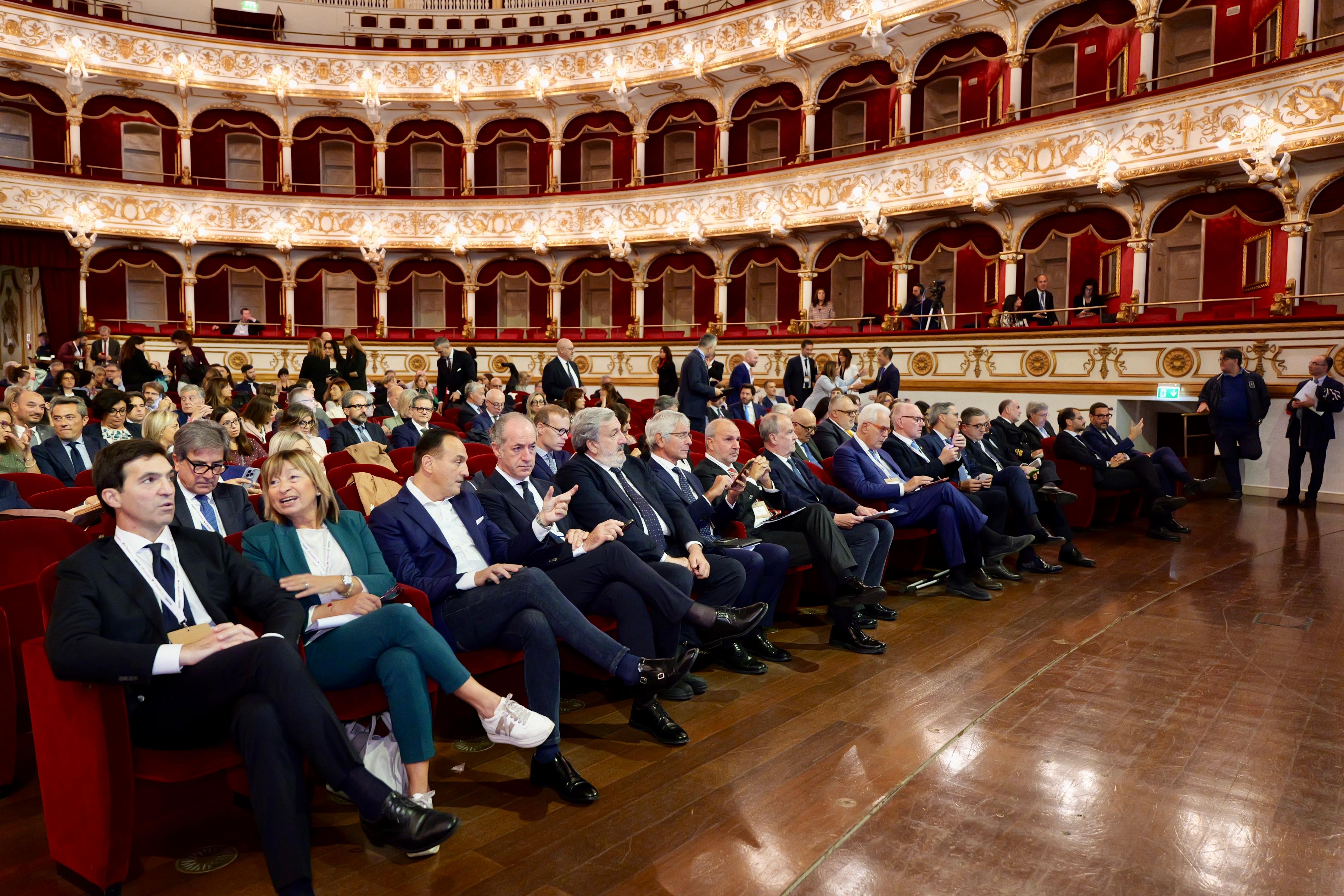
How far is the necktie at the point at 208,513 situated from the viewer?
2709mm

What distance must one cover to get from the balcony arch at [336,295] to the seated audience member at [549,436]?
13.6m

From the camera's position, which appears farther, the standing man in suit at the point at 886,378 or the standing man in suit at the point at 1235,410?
the standing man in suit at the point at 886,378

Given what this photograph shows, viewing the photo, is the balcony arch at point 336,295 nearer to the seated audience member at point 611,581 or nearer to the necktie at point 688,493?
the necktie at point 688,493

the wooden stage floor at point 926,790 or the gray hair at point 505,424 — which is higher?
the gray hair at point 505,424

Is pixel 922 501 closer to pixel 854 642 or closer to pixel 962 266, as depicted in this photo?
pixel 854 642

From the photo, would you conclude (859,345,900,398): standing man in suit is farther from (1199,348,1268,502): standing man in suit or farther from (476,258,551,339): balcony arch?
(476,258,551,339): balcony arch

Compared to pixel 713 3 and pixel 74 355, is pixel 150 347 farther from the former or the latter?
pixel 713 3

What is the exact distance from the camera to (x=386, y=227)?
15.6 metres

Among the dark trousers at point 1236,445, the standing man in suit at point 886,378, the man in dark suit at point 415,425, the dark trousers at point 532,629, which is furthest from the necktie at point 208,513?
the dark trousers at point 1236,445

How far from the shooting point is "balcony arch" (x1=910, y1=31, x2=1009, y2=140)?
11.9 m

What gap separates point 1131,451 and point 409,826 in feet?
19.7

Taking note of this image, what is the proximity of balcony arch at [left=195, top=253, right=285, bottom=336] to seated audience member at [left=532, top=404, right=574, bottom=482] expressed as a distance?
1339 cm

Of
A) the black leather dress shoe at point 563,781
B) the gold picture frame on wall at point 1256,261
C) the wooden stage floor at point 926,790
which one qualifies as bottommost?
the wooden stage floor at point 926,790

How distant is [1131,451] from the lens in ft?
21.1
